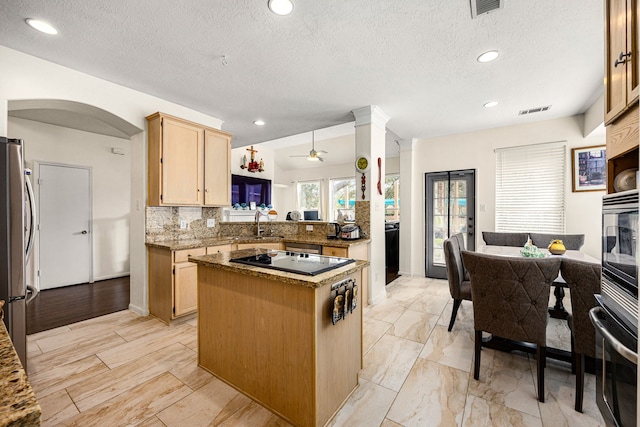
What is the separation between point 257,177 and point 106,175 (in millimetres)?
3488

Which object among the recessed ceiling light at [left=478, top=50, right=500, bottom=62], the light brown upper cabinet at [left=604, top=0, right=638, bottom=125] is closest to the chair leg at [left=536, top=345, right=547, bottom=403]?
the light brown upper cabinet at [left=604, top=0, right=638, bottom=125]

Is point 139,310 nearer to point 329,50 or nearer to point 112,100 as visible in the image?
point 112,100

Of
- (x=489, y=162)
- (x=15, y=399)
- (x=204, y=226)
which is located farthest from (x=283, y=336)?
(x=489, y=162)

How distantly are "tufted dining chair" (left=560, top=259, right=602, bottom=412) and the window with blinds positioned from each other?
9.75 feet

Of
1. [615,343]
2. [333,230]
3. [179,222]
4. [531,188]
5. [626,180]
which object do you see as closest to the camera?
[615,343]

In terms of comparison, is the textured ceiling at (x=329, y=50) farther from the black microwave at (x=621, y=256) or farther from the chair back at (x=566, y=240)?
the chair back at (x=566, y=240)

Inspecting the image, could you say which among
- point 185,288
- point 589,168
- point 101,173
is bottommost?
point 185,288

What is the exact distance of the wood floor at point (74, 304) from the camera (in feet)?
10.1

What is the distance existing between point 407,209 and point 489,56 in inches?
120

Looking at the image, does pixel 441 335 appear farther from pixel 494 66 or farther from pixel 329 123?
pixel 329 123

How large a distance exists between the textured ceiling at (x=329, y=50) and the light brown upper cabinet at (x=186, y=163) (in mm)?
399

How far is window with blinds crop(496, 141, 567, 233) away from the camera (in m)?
3.98

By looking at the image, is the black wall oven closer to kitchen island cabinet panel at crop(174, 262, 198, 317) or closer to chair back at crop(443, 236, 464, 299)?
chair back at crop(443, 236, 464, 299)

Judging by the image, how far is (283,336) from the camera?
160 centimetres
